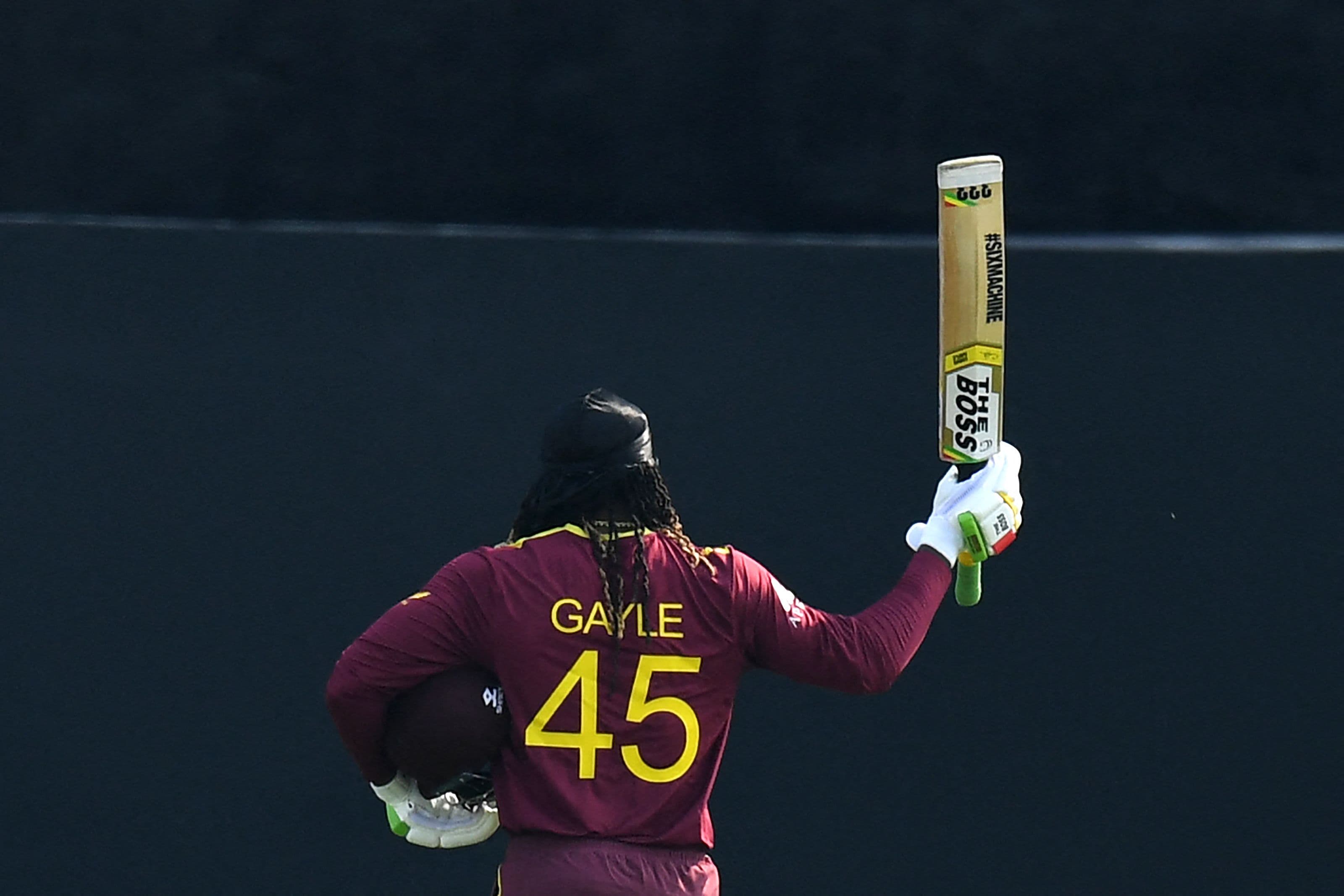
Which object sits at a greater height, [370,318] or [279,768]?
[370,318]

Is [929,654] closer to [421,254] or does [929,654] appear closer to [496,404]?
Answer: [496,404]

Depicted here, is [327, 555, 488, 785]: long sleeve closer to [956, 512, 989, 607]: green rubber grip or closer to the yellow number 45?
the yellow number 45

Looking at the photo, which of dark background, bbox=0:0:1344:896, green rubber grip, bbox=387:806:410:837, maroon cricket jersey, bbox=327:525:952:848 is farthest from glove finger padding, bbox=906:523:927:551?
dark background, bbox=0:0:1344:896

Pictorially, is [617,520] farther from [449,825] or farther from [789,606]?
[449,825]

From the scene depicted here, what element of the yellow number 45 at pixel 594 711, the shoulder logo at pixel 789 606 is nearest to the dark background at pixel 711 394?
the shoulder logo at pixel 789 606

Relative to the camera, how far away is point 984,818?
5.07 m

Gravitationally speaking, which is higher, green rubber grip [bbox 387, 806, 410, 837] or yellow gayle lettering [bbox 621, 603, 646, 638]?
yellow gayle lettering [bbox 621, 603, 646, 638]

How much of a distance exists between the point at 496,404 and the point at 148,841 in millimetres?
1553

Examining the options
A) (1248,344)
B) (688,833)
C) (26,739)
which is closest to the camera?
(688,833)

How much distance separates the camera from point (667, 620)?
10.2ft

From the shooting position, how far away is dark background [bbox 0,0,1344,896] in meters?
4.95

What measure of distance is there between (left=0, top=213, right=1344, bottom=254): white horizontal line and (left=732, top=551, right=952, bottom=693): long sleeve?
6.30 feet

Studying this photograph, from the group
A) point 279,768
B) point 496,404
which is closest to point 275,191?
point 496,404

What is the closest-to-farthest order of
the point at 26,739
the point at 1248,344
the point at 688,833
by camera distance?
1. the point at 688,833
2. the point at 1248,344
3. the point at 26,739
